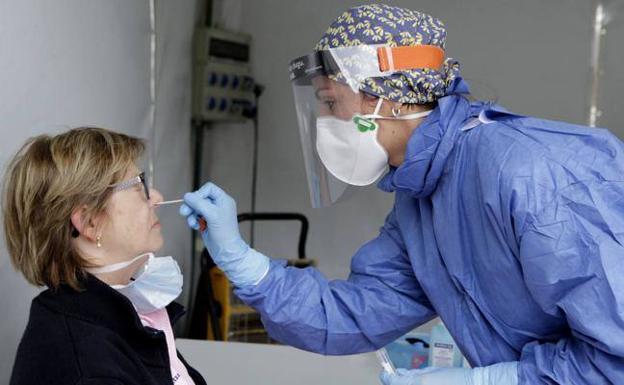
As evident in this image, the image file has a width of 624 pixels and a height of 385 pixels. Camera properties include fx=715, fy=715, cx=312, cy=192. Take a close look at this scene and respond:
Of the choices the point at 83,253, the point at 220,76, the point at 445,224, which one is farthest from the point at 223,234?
the point at 220,76

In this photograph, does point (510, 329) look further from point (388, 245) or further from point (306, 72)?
point (306, 72)

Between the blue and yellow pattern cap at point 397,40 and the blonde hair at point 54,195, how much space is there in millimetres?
476

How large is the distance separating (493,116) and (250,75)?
7.40 ft

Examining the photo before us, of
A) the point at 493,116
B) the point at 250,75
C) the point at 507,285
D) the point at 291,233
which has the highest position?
the point at 250,75

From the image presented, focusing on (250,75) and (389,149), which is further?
(250,75)

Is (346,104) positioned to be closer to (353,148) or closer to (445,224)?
(353,148)

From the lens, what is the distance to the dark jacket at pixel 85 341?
114 centimetres

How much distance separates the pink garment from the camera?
1.39 m

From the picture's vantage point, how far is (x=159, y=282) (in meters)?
1.41

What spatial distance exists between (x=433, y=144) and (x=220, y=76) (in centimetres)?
202

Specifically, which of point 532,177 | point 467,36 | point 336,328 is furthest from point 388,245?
point 467,36

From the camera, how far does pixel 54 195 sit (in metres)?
1.21

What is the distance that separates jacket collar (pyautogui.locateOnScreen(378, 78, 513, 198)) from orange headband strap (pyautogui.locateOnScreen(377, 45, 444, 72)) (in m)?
0.08

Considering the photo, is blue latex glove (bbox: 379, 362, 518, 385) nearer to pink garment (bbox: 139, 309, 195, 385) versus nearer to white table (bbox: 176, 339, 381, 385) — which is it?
pink garment (bbox: 139, 309, 195, 385)
